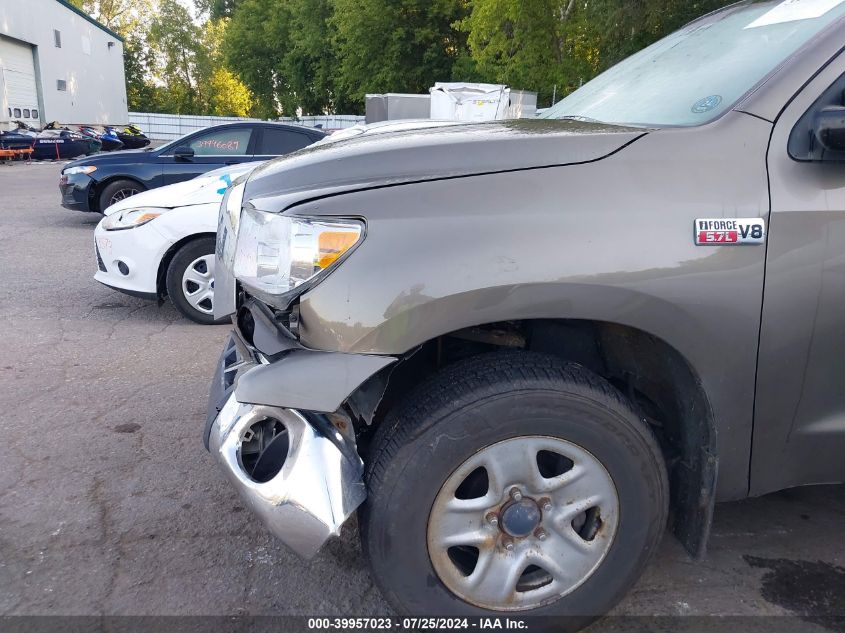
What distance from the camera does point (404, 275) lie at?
1.84 m

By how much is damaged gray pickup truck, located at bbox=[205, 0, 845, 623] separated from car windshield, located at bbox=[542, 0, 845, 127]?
30mm

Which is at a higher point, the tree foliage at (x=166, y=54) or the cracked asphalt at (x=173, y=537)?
the tree foliage at (x=166, y=54)

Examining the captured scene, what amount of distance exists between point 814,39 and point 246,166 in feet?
15.6

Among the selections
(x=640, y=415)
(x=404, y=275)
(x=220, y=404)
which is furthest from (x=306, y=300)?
(x=640, y=415)

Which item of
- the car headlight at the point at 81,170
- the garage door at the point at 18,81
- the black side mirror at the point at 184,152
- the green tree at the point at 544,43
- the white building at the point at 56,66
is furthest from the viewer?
the white building at the point at 56,66

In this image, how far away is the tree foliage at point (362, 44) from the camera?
66.0ft

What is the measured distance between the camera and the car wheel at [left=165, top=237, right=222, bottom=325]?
17.6ft

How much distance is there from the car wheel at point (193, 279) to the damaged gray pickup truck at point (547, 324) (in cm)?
342

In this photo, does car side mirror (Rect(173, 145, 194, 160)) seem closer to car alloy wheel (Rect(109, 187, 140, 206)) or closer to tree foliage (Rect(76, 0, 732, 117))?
car alloy wheel (Rect(109, 187, 140, 206))

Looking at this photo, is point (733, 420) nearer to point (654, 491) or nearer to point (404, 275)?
point (654, 491)

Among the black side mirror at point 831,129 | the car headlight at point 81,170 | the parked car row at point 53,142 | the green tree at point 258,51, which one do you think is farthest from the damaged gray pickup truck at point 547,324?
the green tree at point 258,51

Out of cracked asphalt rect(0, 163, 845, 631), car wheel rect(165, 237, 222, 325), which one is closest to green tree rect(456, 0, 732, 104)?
car wheel rect(165, 237, 222, 325)

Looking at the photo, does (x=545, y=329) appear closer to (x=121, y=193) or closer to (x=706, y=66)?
(x=706, y=66)

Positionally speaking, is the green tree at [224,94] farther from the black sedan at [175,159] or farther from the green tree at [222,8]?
the black sedan at [175,159]
